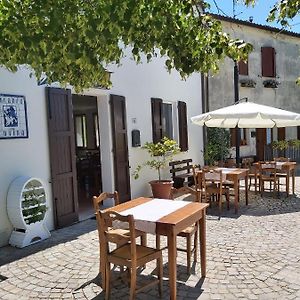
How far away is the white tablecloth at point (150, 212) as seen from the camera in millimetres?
3559

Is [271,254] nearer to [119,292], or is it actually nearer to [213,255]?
[213,255]

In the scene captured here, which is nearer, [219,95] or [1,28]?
[1,28]

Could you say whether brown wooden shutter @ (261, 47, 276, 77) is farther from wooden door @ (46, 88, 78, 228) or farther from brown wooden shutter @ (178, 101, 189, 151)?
wooden door @ (46, 88, 78, 228)

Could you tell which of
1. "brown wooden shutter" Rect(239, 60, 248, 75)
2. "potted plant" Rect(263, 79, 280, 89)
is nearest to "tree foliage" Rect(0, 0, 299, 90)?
"brown wooden shutter" Rect(239, 60, 248, 75)

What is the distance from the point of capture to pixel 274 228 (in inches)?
240

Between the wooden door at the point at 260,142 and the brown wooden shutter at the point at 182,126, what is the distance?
5421 mm

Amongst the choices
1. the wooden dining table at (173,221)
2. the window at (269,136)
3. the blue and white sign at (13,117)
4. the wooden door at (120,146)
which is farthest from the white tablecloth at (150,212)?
the window at (269,136)

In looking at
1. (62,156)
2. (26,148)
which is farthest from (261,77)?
(26,148)

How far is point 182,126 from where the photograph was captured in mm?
10781

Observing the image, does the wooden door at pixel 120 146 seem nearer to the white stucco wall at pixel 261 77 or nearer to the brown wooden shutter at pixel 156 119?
the brown wooden shutter at pixel 156 119

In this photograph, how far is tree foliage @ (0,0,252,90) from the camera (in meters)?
2.57

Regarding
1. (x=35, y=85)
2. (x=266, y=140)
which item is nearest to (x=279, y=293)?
(x=35, y=85)

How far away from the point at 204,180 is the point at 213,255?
2663 millimetres

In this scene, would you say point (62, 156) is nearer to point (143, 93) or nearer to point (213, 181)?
point (213, 181)
